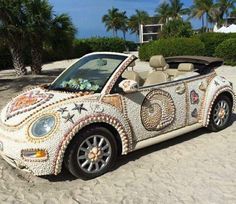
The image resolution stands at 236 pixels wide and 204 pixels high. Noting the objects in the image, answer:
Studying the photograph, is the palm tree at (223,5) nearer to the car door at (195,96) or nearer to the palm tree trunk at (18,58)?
the palm tree trunk at (18,58)

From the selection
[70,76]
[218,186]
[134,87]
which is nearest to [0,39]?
[70,76]

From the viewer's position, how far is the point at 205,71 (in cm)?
644

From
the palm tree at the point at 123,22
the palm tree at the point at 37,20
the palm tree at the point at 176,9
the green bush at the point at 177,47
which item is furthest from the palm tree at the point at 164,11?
the palm tree at the point at 37,20

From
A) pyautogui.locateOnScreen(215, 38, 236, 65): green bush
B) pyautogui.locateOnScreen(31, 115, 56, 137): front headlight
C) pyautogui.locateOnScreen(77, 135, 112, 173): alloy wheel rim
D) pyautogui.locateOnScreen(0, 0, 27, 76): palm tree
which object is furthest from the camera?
pyautogui.locateOnScreen(215, 38, 236, 65): green bush

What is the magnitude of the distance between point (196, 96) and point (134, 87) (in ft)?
5.29

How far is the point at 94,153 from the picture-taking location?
4.73 meters

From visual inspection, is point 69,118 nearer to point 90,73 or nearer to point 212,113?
point 90,73

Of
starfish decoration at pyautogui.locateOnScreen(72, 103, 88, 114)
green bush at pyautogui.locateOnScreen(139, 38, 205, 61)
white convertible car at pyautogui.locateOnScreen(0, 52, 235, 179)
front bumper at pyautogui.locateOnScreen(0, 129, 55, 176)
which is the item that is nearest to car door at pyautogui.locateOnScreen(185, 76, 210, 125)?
white convertible car at pyautogui.locateOnScreen(0, 52, 235, 179)

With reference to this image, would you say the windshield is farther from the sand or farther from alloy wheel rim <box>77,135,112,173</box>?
the sand

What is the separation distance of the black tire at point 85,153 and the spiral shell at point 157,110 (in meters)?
0.65

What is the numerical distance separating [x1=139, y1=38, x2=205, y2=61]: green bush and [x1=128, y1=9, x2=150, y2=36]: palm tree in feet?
236

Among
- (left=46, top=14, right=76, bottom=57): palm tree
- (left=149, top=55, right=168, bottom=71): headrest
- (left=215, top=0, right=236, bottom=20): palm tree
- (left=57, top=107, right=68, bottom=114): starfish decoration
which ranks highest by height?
(left=215, top=0, right=236, bottom=20): palm tree

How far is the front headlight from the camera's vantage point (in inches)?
173

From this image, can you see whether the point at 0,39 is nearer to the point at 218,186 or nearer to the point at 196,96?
the point at 196,96
